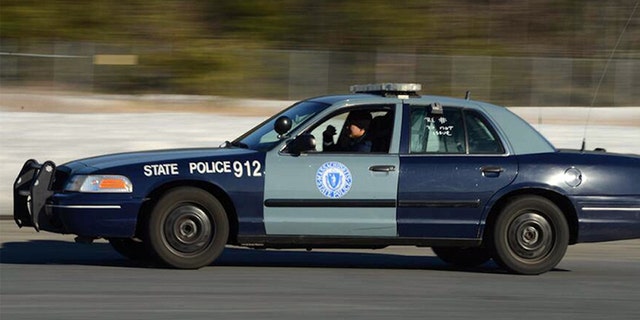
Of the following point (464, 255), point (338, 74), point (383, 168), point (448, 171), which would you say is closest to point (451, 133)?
point (448, 171)

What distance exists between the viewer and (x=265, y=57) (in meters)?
24.7

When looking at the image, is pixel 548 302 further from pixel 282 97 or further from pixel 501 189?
pixel 282 97

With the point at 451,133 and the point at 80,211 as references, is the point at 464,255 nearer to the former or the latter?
the point at 451,133

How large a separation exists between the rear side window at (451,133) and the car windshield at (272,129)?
0.77 meters

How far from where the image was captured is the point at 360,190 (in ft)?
32.4

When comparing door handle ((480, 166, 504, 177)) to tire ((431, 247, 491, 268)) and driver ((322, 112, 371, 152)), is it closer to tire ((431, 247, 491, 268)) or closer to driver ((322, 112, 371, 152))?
driver ((322, 112, 371, 152))

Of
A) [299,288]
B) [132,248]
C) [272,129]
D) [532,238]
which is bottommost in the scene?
[299,288]

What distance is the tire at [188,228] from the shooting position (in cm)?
968

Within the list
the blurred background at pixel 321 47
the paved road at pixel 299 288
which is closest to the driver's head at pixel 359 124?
the paved road at pixel 299 288

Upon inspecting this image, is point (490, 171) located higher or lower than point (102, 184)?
higher

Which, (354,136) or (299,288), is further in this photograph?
(354,136)

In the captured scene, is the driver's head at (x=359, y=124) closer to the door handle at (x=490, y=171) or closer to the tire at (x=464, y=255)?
the door handle at (x=490, y=171)

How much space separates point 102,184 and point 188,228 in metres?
0.71

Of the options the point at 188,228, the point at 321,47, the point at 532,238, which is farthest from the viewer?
the point at 321,47
